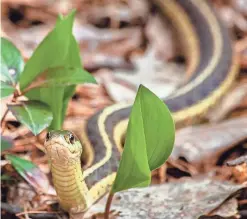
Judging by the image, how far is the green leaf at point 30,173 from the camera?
67.9 inches

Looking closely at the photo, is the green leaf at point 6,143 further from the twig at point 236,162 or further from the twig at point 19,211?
the twig at point 236,162

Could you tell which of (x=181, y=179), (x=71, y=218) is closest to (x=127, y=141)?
(x=71, y=218)

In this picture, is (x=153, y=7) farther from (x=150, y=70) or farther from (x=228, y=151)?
(x=228, y=151)

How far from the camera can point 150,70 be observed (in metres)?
2.77

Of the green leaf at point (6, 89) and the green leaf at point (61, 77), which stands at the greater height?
the green leaf at point (61, 77)

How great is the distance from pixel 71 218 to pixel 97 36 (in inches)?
57.1

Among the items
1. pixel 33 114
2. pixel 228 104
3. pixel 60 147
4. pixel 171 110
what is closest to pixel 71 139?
pixel 60 147

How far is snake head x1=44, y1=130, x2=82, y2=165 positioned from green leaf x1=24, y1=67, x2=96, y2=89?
22cm

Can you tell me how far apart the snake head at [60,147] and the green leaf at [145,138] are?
13 cm

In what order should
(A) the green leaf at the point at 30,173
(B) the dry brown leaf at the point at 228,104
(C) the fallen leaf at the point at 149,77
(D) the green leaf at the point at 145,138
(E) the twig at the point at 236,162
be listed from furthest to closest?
(C) the fallen leaf at the point at 149,77
(B) the dry brown leaf at the point at 228,104
(A) the green leaf at the point at 30,173
(E) the twig at the point at 236,162
(D) the green leaf at the point at 145,138

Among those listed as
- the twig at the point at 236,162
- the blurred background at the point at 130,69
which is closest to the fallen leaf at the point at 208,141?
the blurred background at the point at 130,69

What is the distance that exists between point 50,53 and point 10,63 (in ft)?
0.41

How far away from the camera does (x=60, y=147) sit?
4.84ft

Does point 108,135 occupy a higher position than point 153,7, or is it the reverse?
point 153,7
